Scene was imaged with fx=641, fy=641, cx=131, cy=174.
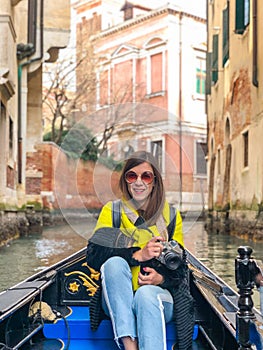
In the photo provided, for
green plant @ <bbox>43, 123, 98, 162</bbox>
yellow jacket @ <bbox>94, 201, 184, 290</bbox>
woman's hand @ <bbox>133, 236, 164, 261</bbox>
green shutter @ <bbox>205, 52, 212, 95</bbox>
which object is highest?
green shutter @ <bbox>205, 52, 212, 95</bbox>

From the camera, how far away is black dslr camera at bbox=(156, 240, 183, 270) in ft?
7.58

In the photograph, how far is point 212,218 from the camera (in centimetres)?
1494

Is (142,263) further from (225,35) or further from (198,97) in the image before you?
(198,97)

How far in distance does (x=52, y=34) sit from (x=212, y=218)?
5.68m

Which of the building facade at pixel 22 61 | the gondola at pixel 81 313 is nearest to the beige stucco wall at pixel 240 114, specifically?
the building facade at pixel 22 61

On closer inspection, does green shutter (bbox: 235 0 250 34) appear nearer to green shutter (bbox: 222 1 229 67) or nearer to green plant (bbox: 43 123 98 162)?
green shutter (bbox: 222 1 229 67)

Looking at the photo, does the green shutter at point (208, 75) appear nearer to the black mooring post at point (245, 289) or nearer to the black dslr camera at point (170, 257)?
the black dslr camera at point (170, 257)

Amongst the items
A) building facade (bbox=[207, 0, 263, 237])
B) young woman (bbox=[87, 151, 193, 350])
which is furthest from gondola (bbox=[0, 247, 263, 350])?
building facade (bbox=[207, 0, 263, 237])

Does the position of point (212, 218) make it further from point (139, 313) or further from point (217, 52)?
point (139, 313)

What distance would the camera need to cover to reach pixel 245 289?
2006mm

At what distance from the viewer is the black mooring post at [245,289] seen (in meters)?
1.98

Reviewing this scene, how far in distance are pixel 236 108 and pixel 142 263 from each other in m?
9.92

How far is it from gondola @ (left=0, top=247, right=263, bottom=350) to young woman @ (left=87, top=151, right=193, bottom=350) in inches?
7.6

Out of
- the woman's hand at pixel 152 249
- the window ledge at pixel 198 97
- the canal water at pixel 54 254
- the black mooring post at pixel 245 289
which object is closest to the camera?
the black mooring post at pixel 245 289
